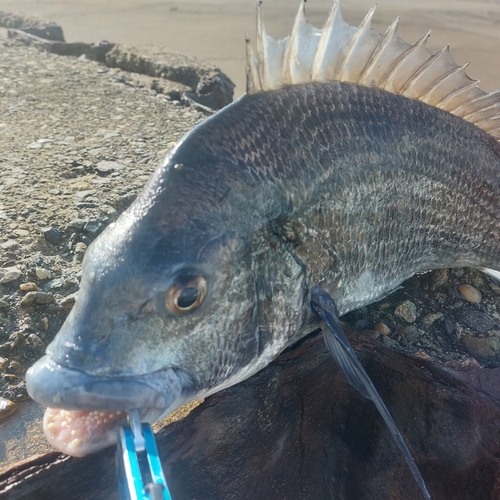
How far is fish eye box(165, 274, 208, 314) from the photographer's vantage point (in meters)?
1.43

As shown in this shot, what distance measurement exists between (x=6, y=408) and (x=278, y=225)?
1310 mm

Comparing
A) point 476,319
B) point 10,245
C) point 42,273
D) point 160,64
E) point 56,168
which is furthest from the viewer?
point 160,64

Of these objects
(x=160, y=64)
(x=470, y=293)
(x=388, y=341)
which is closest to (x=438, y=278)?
(x=470, y=293)

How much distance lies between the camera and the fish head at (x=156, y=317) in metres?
1.34

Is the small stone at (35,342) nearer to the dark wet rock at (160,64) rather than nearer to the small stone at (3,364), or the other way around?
the small stone at (3,364)

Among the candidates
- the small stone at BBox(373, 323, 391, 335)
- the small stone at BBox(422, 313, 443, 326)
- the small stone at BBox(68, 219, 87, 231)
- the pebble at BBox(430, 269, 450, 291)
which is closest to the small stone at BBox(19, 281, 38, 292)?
the small stone at BBox(68, 219, 87, 231)

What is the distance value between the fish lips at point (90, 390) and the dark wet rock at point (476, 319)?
1.80m

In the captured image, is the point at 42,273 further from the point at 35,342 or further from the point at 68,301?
the point at 35,342

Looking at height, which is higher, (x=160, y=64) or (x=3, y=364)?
(x=3, y=364)

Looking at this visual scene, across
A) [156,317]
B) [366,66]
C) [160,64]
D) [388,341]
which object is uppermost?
[366,66]

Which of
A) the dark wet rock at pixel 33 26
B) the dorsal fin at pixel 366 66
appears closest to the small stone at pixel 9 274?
the dorsal fin at pixel 366 66

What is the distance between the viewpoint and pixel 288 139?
1736 mm

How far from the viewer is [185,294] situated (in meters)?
1.44

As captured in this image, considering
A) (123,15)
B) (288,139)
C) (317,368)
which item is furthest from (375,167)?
(123,15)
